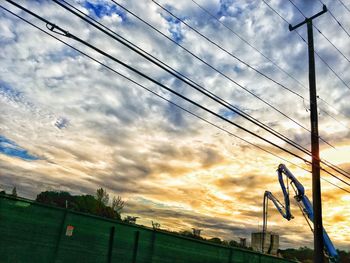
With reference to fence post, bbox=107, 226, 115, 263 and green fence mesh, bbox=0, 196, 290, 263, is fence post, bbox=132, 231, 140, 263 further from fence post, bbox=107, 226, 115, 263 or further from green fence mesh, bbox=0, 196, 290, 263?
fence post, bbox=107, 226, 115, 263

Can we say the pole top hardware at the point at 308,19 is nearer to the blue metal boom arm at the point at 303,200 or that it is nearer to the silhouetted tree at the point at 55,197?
the blue metal boom arm at the point at 303,200

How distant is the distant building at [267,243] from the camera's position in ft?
88.3

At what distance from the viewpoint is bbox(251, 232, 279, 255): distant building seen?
1059 inches

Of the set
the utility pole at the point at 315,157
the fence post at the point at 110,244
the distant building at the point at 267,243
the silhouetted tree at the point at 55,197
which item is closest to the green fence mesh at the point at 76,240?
the fence post at the point at 110,244

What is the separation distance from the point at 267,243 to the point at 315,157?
15.4m

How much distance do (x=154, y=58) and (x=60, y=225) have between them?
565cm

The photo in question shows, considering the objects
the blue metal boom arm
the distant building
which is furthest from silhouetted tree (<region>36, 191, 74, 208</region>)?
the blue metal boom arm

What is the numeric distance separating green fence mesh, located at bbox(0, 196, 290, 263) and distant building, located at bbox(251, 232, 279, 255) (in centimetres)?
1510

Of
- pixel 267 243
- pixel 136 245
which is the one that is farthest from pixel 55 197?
pixel 136 245

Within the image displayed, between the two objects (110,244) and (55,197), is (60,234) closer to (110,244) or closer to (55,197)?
(110,244)

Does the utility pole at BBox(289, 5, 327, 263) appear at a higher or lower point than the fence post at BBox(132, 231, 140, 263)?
higher

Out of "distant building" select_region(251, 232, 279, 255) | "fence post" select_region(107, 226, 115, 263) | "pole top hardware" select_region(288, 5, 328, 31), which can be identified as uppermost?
"pole top hardware" select_region(288, 5, 328, 31)

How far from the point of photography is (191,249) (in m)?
13.2

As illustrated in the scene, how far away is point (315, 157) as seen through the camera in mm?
13695
